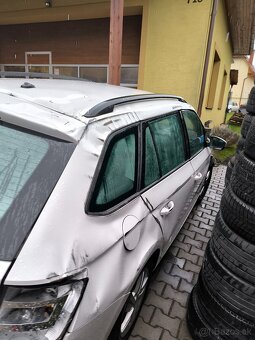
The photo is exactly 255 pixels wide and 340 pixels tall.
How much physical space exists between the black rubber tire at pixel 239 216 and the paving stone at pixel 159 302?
3.33ft

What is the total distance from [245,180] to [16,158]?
4.49ft

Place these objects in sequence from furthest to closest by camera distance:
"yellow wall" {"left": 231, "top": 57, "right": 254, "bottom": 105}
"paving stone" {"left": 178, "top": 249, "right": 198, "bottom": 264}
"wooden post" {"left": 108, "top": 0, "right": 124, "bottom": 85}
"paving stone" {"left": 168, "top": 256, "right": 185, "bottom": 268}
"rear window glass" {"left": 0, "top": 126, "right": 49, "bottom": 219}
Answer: "yellow wall" {"left": 231, "top": 57, "right": 254, "bottom": 105}, "wooden post" {"left": 108, "top": 0, "right": 124, "bottom": 85}, "paving stone" {"left": 178, "top": 249, "right": 198, "bottom": 264}, "paving stone" {"left": 168, "top": 256, "right": 185, "bottom": 268}, "rear window glass" {"left": 0, "top": 126, "right": 49, "bottom": 219}

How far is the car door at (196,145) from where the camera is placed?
2.96 meters

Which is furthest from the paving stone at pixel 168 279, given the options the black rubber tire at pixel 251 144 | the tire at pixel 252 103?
the tire at pixel 252 103

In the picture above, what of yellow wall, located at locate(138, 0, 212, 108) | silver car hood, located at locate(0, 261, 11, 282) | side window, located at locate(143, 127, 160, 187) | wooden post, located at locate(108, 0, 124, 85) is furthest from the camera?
yellow wall, located at locate(138, 0, 212, 108)

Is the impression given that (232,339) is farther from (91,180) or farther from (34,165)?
(34,165)

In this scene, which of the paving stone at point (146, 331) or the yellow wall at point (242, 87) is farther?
the yellow wall at point (242, 87)

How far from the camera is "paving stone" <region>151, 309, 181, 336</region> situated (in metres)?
2.12

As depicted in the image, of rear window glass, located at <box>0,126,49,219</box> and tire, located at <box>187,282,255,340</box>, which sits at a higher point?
rear window glass, located at <box>0,126,49,219</box>

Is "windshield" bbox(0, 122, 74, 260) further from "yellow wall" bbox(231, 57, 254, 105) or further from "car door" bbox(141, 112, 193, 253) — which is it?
"yellow wall" bbox(231, 57, 254, 105)

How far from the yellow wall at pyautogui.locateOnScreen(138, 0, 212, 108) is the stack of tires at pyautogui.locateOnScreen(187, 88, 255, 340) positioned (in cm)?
529

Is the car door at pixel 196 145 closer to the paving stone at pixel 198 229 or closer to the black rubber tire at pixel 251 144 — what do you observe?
the paving stone at pixel 198 229

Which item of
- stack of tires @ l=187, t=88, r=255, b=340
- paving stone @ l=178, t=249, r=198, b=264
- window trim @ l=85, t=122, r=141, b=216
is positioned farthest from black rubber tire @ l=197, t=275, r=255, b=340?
paving stone @ l=178, t=249, r=198, b=264

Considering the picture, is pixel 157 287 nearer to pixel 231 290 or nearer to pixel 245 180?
pixel 231 290
